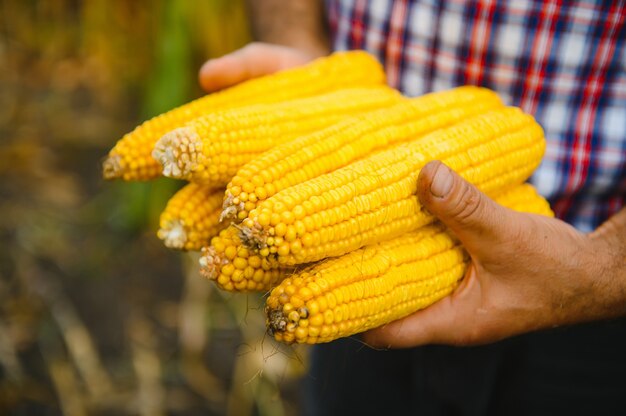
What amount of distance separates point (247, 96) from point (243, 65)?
224 mm

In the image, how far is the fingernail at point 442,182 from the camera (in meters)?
1.12

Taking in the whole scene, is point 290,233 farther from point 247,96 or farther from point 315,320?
point 247,96

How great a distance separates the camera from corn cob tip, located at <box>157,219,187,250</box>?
4.12 feet

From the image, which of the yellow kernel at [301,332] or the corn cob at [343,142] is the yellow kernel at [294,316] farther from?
the corn cob at [343,142]

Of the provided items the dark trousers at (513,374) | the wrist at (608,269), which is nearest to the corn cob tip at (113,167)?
the dark trousers at (513,374)

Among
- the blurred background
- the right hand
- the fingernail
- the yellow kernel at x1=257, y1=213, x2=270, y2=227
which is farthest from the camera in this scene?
the blurred background

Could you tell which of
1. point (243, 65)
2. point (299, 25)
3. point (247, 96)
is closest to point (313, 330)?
point (247, 96)

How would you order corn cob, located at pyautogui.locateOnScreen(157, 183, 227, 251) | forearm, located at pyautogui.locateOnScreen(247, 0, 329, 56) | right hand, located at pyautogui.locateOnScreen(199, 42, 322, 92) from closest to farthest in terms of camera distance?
corn cob, located at pyautogui.locateOnScreen(157, 183, 227, 251)
right hand, located at pyautogui.locateOnScreen(199, 42, 322, 92)
forearm, located at pyautogui.locateOnScreen(247, 0, 329, 56)

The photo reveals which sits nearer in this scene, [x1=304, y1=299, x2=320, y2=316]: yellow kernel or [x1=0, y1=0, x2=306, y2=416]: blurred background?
[x1=304, y1=299, x2=320, y2=316]: yellow kernel

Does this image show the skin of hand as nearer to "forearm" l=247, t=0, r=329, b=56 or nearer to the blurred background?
the blurred background

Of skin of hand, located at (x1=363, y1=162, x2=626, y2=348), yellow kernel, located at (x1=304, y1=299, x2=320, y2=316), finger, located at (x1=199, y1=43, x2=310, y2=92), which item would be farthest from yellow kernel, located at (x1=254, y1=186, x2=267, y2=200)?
finger, located at (x1=199, y1=43, x2=310, y2=92)

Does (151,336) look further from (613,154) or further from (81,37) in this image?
(81,37)

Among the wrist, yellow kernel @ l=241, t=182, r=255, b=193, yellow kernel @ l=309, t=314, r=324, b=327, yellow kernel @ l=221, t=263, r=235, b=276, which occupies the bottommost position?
the wrist

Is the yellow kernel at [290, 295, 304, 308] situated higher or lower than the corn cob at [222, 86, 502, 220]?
lower
